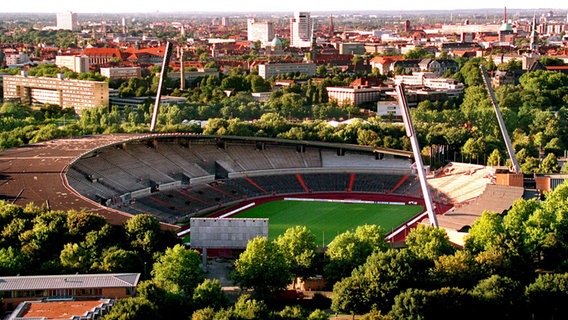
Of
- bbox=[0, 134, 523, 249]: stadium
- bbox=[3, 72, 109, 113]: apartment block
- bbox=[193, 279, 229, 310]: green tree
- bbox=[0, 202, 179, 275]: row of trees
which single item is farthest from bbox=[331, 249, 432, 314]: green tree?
bbox=[3, 72, 109, 113]: apartment block

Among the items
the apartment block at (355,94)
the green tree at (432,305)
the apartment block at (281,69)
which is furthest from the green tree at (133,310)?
the apartment block at (281,69)

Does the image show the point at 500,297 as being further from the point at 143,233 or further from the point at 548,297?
the point at 143,233

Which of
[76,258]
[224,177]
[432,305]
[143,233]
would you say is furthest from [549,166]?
[76,258]

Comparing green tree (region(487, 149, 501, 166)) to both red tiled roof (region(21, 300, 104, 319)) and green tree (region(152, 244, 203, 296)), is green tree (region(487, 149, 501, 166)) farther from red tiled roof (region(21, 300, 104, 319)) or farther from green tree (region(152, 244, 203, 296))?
red tiled roof (region(21, 300, 104, 319))

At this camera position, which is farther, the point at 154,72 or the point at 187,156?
the point at 154,72

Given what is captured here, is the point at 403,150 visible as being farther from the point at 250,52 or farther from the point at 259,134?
the point at 250,52

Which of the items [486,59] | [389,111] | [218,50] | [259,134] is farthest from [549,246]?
[218,50]
